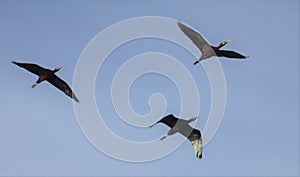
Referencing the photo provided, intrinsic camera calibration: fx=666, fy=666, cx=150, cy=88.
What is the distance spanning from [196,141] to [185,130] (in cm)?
138

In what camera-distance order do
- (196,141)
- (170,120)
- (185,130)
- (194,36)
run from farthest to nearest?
1. (185,130)
2. (170,120)
3. (196,141)
4. (194,36)

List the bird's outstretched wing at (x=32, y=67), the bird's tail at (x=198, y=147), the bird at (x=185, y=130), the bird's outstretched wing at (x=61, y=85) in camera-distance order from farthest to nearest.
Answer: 1. the bird's outstretched wing at (x=61, y=85)
2. the bird's outstretched wing at (x=32, y=67)
3. the bird at (x=185, y=130)
4. the bird's tail at (x=198, y=147)

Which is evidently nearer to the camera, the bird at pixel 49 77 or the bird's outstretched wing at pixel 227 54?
the bird at pixel 49 77

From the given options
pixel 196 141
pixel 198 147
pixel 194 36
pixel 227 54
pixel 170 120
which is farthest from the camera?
pixel 227 54

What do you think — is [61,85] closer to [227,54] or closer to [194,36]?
[194,36]

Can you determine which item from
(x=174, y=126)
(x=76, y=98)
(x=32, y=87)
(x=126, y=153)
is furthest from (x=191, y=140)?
(x=32, y=87)

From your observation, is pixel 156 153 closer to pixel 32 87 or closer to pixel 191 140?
pixel 191 140

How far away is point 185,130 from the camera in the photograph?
139 feet

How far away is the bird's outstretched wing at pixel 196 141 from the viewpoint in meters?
40.8

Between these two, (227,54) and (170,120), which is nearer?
(170,120)

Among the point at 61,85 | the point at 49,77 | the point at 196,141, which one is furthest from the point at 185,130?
the point at 49,77

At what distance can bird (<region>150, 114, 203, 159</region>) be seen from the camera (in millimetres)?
41062

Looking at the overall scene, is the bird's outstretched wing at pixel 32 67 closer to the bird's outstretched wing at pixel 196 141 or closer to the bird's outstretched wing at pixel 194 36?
the bird's outstretched wing at pixel 194 36

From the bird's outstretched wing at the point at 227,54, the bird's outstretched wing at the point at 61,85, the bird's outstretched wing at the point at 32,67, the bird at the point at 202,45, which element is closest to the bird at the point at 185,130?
the bird at the point at 202,45
